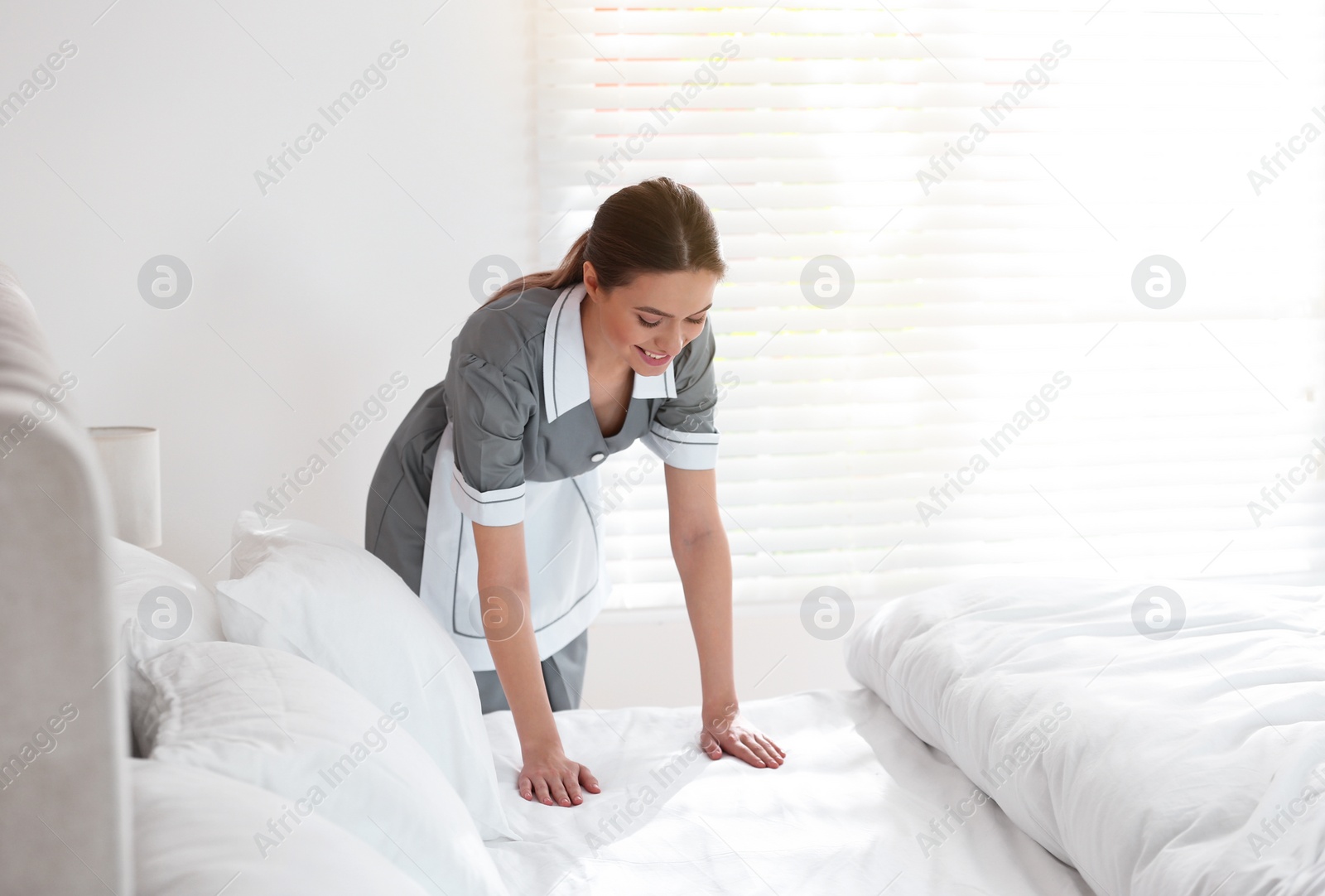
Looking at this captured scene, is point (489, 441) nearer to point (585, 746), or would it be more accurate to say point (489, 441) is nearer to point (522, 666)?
point (522, 666)

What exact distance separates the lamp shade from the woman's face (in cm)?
102

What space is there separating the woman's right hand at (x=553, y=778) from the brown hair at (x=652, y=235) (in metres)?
0.66

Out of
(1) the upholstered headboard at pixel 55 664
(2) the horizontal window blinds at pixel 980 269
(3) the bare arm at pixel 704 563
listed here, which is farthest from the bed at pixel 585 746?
(2) the horizontal window blinds at pixel 980 269

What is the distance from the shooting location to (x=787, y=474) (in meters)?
2.54

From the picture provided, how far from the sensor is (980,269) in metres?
2.57

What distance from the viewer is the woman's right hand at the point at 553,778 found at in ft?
4.17

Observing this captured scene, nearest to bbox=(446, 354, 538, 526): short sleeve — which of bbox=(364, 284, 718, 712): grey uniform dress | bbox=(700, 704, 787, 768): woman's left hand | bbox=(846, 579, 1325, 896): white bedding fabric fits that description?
bbox=(364, 284, 718, 712): grey uniform dress

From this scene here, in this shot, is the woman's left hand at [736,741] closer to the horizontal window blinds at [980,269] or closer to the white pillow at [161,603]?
the white pillow at [161,603]

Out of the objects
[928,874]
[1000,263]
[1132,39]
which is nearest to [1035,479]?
[1000,263]

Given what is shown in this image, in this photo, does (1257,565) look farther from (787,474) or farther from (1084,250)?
(787,474)

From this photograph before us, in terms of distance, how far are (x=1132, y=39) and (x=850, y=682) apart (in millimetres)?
1894

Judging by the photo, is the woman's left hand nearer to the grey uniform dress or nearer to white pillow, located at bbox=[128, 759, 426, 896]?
the grey uniform dress

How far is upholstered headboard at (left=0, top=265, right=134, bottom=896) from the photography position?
1.20 ft

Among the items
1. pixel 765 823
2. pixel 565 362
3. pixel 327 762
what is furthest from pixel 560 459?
pixel 327 762
